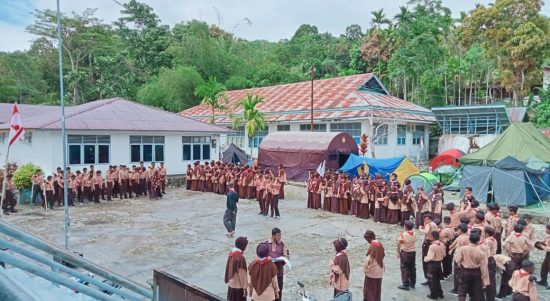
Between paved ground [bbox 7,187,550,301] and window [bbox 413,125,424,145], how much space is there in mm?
16944

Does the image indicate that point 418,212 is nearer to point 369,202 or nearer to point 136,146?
point 369,202

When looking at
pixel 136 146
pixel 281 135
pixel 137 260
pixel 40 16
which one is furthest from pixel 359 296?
pixel 40 16

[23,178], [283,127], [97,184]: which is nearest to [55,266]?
[97,184]

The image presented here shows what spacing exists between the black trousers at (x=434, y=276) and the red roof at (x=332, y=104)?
63.3 ft

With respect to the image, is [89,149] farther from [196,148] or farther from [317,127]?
[317,127]

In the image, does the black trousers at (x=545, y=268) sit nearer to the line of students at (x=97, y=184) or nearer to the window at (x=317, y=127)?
the line of students at (x=97, y=184)

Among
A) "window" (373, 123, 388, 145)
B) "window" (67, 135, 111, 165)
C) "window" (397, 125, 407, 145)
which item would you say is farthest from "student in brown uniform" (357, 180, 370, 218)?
"window" (397, 125, 407, 145)

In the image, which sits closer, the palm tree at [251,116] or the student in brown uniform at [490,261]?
the student in brown uniform at [490,261]

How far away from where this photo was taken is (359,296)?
25.4 feet

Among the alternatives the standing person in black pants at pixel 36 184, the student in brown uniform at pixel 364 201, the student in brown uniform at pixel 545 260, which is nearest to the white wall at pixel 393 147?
the student in brown uniform at pixel 364 201

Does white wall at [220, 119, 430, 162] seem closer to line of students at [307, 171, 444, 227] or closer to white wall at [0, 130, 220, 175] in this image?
white wall at [0, 130, 220, 175]

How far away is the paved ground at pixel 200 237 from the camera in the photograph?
8.61 metres

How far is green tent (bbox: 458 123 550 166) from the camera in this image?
17.0 meters

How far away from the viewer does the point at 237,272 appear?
6406 mm
